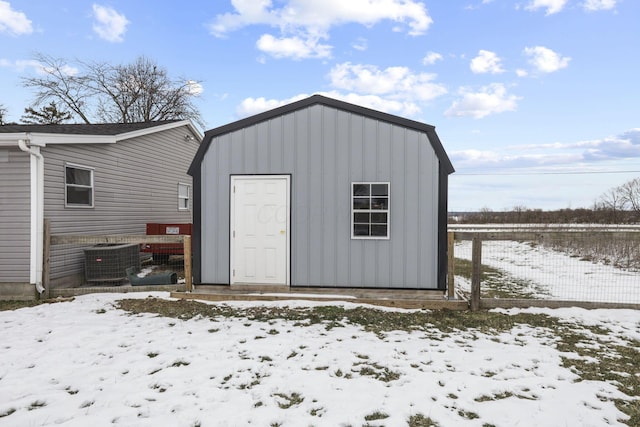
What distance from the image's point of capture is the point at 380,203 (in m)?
6.62

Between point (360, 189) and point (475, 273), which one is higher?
point (360, 189)

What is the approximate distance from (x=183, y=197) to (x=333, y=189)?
27.8ft

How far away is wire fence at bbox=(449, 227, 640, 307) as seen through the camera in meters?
5.80

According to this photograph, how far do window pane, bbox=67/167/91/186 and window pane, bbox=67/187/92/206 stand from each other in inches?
5.7

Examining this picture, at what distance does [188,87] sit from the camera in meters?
25.1

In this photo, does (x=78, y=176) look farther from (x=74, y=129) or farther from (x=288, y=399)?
(x=288, y=399)

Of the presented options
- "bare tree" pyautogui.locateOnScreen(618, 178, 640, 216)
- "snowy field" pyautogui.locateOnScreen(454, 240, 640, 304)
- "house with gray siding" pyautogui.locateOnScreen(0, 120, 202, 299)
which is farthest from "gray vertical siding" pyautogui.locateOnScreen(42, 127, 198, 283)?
"bare tree" pyautogui.locateOnScreen(618, 178, 640, 216)

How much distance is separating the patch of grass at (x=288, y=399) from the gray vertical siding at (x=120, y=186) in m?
6.69

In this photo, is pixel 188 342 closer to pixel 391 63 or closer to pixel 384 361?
pixel 384 361

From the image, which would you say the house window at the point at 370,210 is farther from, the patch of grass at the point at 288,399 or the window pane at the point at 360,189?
the patch of grass at the point at 288,399

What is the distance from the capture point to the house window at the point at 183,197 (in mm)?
12930

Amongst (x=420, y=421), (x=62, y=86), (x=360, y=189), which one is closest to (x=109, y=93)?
(x=62, y=86)

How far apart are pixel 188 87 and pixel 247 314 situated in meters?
23.6

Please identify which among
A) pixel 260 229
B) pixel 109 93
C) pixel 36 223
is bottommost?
pixel 260 229
